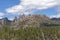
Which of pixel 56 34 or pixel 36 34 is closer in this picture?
pixel 36 34

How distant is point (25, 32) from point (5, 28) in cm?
1819

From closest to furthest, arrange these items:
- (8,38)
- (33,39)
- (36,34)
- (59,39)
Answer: (8,38), (33,39), (36,34), (59,39)

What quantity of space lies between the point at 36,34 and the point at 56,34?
84.6ft

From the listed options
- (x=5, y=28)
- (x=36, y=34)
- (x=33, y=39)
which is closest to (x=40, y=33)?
(x=36, y=34)

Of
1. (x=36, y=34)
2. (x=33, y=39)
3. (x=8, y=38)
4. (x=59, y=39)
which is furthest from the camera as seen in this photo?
(x=59, y=39)

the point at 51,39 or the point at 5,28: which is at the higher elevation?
the point at 5,28

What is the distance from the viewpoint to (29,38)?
467 ft

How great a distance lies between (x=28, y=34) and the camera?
145125mm

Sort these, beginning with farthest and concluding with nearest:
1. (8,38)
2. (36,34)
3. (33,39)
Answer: (36,34)
(33,39)
(8,38)

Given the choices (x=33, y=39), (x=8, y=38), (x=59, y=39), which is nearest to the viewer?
(x=8, y=38)

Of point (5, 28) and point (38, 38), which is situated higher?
point (5, 28)

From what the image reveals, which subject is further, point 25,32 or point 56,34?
point 56,34

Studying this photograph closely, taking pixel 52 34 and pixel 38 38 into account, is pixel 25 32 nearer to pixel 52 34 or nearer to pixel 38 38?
pixel 38 38

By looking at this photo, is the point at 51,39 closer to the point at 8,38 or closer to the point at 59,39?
the point at 59,39
